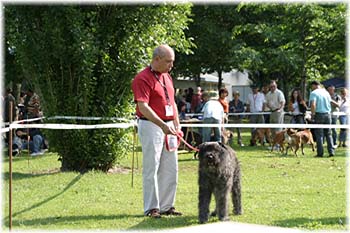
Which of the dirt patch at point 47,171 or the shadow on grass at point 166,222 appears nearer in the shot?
the shadow on grass at point 166,222

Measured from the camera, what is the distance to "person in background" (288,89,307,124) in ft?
55.4

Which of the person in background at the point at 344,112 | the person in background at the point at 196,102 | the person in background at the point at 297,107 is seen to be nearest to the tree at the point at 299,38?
the person in background at the point at 196,102

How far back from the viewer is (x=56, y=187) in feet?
29.8

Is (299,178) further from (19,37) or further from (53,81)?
(19,37)

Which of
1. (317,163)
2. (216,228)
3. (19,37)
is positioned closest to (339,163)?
(317,163)

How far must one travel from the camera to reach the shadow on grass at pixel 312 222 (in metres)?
6.14

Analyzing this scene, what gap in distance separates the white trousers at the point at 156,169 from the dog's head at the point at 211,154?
2.10 ft

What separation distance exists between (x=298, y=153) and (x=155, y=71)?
8.88 metres

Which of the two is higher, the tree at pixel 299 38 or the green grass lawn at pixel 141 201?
the tree at pixel 299 38

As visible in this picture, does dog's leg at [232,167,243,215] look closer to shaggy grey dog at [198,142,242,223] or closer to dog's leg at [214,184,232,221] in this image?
shaggy grey dog at [198,142,242,223]

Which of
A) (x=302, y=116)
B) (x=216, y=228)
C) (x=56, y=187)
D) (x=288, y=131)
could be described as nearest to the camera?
(x=216, y=228)

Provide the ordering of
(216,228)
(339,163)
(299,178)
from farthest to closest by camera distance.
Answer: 1. (339,163)
2. (299,178)
3. (216,228)

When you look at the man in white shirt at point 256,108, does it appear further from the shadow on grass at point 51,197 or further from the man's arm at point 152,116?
the man's arm at point 152,116

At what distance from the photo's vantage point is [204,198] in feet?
20.7
